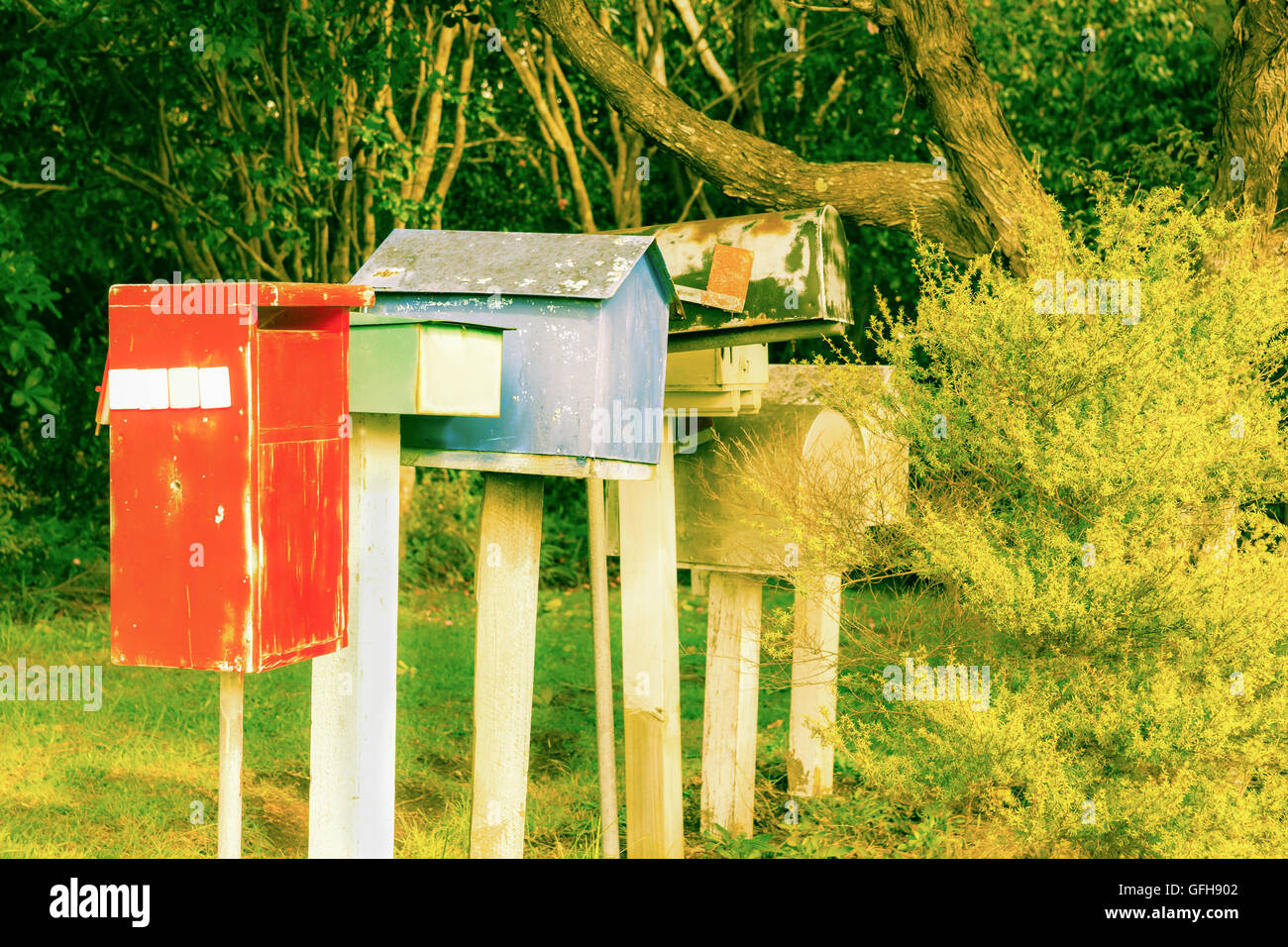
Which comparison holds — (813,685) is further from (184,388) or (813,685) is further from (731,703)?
(184,388)

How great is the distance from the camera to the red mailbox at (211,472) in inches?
100.0

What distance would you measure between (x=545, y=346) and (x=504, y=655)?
2.60 feet

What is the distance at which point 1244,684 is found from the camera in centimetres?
367

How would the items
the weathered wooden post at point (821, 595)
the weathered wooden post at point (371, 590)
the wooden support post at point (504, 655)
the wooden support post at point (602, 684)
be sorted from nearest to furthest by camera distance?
the weathered wooden post at point (371, 590), the wooden support post at point (504, 655), the wooden support post at point (602, 684), the weathered wooden post at point (821, 595)

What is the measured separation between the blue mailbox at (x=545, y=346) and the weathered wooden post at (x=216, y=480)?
0.55 metres

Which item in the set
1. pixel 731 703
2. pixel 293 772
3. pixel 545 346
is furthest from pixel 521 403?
pixel 293 772

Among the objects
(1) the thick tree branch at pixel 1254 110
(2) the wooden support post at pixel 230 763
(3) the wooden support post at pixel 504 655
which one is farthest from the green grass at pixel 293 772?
(1) the thick tree branch at pixel 1254 110

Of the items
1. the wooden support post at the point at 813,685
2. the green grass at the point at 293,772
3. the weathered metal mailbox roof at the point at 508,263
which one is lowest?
the green grass at the point at 293,772

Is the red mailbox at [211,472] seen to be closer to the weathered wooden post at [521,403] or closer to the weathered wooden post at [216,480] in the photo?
the weathered wooden post at [216,480]

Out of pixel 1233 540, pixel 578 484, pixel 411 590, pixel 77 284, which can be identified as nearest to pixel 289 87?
pixel 77 284

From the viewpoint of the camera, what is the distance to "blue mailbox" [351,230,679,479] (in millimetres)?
3154

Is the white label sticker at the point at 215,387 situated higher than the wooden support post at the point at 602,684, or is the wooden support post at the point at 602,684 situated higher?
the white label sticker at the point at 215,387

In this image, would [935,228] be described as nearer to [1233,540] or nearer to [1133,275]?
[1133,275]

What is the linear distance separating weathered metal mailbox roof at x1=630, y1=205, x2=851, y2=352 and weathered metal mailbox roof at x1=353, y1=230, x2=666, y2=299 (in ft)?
1.51
